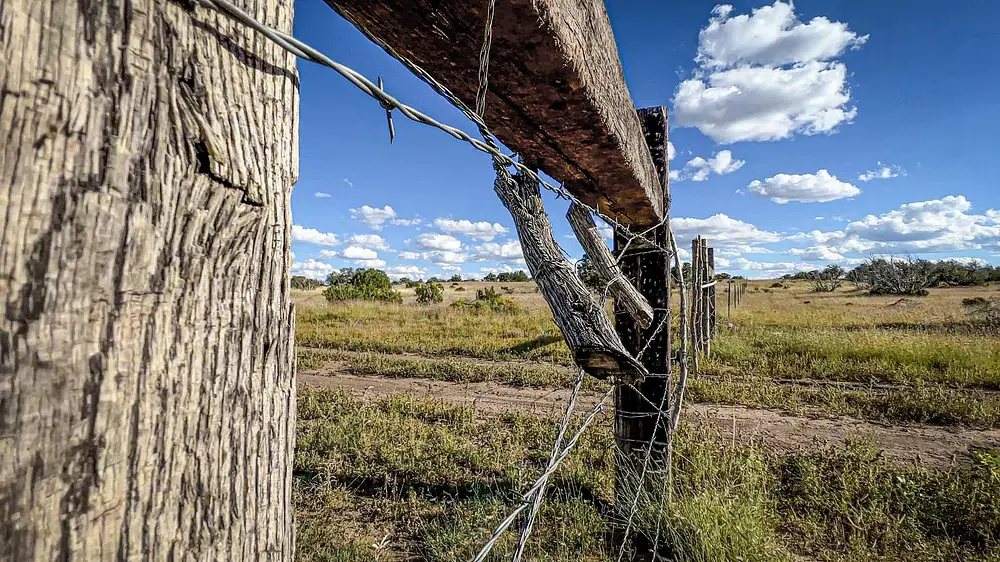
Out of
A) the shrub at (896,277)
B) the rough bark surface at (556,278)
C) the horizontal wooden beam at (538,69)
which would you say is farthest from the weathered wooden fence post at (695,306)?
the shrub at (896,277)

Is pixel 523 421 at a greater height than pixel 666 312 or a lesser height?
lesser

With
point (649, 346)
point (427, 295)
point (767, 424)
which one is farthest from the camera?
point (427, 295)

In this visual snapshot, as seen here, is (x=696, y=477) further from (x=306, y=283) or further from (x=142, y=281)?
(x=306, y=283)

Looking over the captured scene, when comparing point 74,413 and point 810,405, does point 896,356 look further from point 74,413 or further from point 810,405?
point 74,413

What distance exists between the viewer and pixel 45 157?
A: 30 centimetres

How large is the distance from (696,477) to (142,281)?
3.37m

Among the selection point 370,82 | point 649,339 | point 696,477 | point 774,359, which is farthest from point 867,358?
point 370,82

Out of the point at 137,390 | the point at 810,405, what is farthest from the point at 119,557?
the point at 810,405

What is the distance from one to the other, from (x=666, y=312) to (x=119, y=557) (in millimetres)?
2472

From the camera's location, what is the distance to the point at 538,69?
97 centimetres

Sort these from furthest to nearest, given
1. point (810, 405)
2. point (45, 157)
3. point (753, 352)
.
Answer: point (753, 352) → point (810, 405) → point (45, 157)

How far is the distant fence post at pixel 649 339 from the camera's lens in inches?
97.7

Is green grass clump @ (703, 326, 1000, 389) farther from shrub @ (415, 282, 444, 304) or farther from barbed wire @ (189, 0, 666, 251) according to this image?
shrub @ (415, 282, 444, 304)

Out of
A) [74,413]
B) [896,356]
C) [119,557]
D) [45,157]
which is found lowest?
[896,356]
